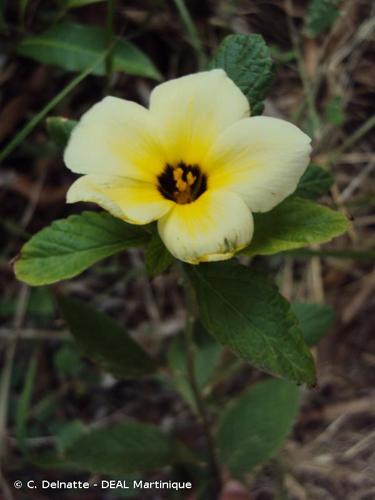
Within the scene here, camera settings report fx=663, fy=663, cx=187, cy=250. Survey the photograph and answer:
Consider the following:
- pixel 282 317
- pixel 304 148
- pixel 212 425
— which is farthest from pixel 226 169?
pixel 212 425

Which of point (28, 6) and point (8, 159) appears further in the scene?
point (8, 159)

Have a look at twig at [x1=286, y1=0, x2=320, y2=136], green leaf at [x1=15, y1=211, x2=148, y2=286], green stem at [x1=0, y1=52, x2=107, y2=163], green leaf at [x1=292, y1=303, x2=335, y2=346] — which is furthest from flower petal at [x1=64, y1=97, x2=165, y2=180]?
Result: twig at [x1=286, y1=0, x2=320, y2=136]

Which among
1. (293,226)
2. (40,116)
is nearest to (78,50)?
(40,116)

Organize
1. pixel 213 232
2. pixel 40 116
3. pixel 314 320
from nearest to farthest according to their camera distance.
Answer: pixel 213 232 < pixel 40 116 < pixel 314 320

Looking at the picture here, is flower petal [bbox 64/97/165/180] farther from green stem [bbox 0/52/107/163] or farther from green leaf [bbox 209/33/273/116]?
green stem [bbox 0/52/107/163]

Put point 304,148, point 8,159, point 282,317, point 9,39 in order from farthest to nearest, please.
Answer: point 8,159 → point 9,39 → point 282,317 → point 304,148

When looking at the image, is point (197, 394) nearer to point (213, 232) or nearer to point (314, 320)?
point (314, 320)

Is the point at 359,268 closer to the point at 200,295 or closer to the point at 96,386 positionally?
the point at 96,386
